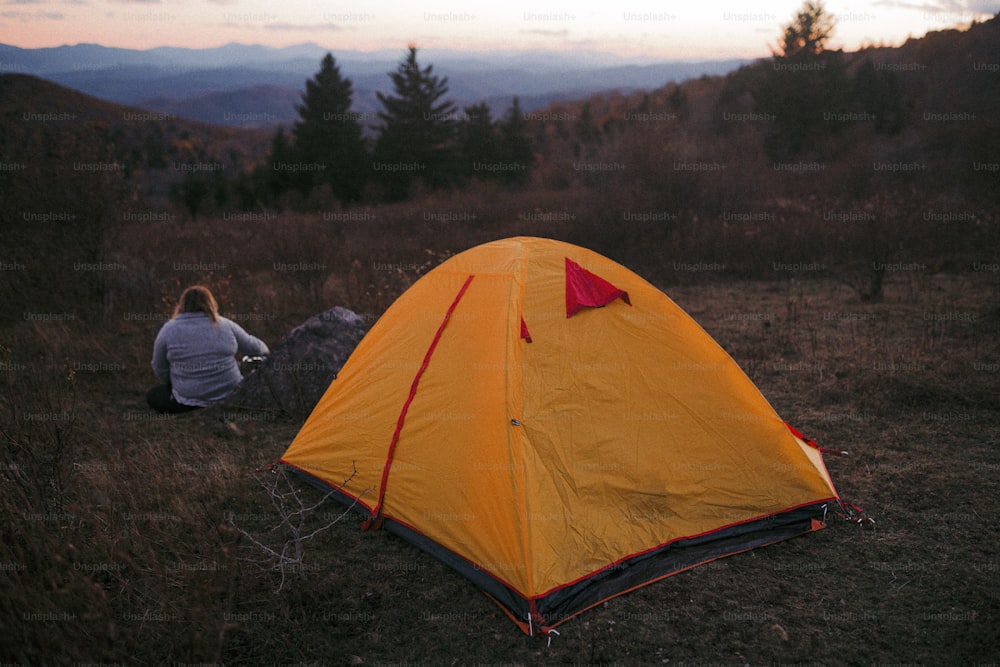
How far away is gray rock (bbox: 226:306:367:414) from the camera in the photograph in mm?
6207

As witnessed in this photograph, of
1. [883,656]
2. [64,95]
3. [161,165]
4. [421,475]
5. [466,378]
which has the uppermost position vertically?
[64,95]

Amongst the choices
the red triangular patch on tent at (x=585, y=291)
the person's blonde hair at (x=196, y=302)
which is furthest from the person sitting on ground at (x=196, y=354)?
the red triangular patch on tent at (x=585, y=291)

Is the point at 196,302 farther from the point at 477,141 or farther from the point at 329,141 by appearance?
the point at 477,141

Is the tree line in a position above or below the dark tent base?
above

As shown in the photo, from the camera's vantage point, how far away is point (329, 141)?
30.7m

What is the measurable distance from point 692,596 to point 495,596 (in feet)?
3.54

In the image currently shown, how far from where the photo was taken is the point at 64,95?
81.2 metres

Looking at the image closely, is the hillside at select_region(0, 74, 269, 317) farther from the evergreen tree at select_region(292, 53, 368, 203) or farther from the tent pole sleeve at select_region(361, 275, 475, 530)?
the evergreen tree at select_region(292, 53, 368, 203)

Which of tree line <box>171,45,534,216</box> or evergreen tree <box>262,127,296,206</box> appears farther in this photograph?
evergreen tree <box>262,127,296,206</box>

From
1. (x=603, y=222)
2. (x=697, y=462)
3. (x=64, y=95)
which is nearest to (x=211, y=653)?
(x=697, y=462)

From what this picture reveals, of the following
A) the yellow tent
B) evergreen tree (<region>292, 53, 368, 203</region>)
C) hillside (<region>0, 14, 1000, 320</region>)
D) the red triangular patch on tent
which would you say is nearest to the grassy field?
the yellow tent

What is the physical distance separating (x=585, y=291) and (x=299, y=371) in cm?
338

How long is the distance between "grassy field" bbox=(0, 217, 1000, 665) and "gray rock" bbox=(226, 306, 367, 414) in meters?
0.20

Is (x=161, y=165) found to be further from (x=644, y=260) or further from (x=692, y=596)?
(x=692, y=596)
